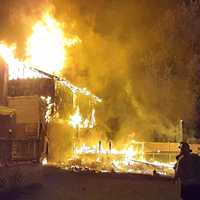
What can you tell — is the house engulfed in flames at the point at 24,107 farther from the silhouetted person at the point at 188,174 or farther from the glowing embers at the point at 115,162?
the silhouetted person at the point at 188,174

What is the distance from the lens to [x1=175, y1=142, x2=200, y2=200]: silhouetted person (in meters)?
8.84

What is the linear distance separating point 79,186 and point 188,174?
16.7 ft

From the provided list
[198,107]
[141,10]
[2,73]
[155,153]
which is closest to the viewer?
[2,73]

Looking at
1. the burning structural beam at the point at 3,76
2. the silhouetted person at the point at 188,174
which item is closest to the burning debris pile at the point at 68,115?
the burning structural beam at the point at 3,76

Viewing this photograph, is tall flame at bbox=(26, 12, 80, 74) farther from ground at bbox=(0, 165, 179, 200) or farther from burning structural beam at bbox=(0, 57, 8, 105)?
ground at bbox=(0, 165, 179, 200)

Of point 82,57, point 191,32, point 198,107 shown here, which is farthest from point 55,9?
point 198,107

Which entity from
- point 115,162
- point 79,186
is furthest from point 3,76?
point 79,186

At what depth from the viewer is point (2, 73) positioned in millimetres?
19766

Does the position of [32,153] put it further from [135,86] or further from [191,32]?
[191,32]

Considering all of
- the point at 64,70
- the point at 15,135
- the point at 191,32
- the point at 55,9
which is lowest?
the point at 15,135

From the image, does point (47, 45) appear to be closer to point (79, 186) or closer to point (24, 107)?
point (24, 107)

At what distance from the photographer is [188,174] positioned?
9164mm

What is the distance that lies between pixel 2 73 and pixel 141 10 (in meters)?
19.4

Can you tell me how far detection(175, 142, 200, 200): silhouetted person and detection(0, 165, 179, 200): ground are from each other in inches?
124
